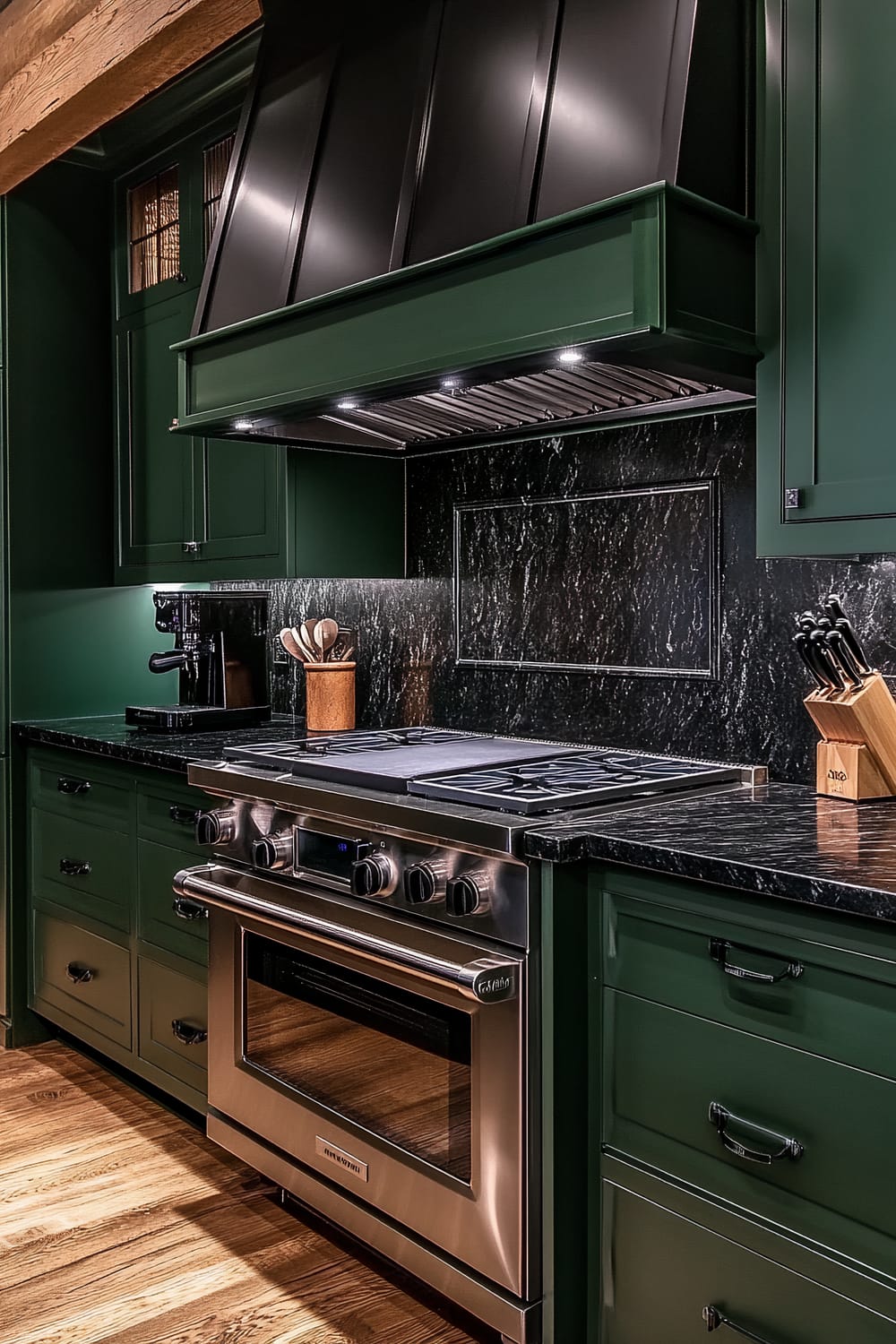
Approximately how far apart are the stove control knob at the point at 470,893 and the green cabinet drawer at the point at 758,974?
0.21 m

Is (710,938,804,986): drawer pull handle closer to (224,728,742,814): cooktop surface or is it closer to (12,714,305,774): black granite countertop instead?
(224,728,742,814): cooktop surface

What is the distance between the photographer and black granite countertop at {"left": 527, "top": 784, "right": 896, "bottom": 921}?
141cm

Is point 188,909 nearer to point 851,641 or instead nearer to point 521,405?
point 521,405

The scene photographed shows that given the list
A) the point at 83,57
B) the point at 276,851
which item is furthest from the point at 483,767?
the point at 83,57

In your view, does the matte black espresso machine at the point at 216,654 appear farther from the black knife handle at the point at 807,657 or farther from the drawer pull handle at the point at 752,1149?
the drawer pull handle at the point at 752,1149

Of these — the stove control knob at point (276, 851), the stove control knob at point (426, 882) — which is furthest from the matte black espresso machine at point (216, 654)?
the stove control knob at point (426, 882)

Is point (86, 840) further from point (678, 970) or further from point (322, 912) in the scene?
point (678, 970)

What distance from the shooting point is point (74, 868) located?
3.20 meters

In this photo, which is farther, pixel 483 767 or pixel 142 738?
pixel 142 738

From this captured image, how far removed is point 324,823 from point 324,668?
3.00 feet

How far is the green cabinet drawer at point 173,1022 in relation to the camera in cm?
269

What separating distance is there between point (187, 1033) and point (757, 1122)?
1.60 metres

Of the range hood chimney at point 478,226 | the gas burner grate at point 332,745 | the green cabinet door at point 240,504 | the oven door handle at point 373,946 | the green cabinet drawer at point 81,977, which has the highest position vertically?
the range hood chimney at point 478,226

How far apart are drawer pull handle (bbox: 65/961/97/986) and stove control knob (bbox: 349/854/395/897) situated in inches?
57.2
